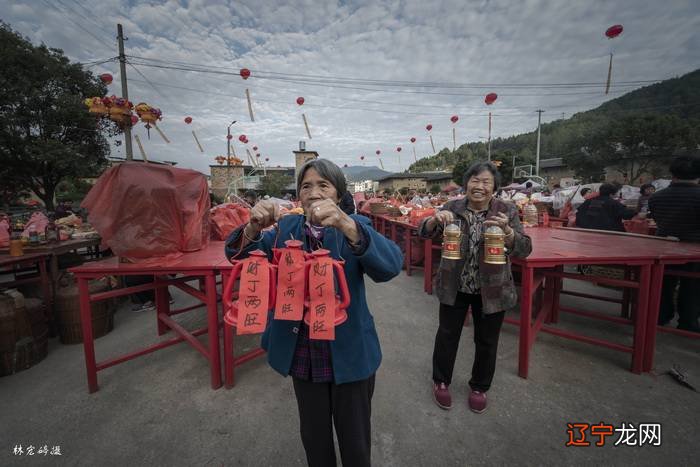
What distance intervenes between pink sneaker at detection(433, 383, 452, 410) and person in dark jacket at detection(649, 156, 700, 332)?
3.42 metres

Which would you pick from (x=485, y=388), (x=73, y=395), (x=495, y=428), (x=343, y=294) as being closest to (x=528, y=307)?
(x=485, y=388)

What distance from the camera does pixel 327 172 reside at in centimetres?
132

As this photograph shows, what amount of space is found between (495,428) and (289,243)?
7.42 ft

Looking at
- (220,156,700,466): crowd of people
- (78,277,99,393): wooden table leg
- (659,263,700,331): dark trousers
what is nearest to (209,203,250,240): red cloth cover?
(78,277,99,393): wooden table leg

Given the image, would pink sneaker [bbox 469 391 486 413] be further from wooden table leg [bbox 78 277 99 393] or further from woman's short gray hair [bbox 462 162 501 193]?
wooden table leg [bbox 78 277 99 393]

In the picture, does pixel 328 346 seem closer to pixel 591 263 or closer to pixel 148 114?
pixel 591 263

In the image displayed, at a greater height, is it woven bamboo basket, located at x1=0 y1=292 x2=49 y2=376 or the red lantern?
the red lantern

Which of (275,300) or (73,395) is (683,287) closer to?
(275,300)

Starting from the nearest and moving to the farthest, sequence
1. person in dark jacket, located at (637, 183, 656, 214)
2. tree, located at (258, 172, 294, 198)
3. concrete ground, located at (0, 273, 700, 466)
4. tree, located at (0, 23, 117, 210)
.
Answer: concrete ground, located at (0, 273, 700, 466), person in dark jacket, located at (637, 183, 656, 214), tree, located at (0, 23, 117, 210), tree, located at (258, 172, 294, 198)

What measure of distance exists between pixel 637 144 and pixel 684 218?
31.1 metres

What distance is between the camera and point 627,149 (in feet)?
83.7

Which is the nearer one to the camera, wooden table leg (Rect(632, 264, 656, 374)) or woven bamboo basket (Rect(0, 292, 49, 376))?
wooden table leg (Rect(632, 264, 656, 374))

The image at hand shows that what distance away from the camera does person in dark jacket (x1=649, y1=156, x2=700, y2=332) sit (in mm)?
3275

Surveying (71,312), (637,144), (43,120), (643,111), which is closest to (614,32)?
(71,312)
